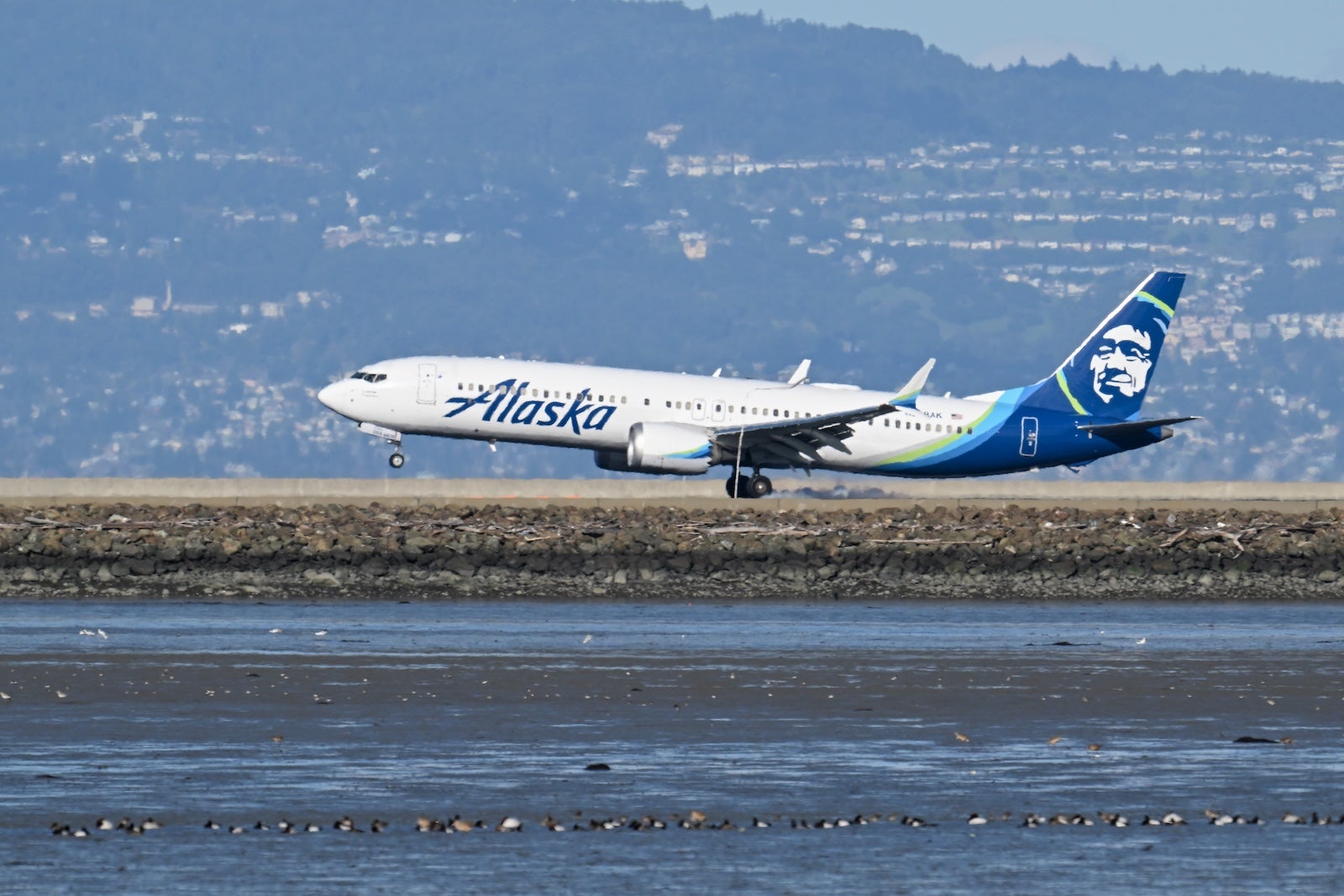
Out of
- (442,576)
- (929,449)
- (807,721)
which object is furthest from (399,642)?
(929,449)

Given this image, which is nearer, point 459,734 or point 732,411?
point 459,734

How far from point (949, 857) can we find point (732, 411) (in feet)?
153

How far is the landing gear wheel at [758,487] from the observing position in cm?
6256

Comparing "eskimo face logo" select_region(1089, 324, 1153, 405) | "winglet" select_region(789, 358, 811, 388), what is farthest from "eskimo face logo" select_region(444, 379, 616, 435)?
"eskimo face logo" select_region(1089, 324, 1153, 405)

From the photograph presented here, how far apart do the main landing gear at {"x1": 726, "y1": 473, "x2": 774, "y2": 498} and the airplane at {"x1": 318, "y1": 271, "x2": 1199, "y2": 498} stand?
0.04 m

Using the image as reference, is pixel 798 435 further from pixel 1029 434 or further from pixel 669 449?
pixel 1029 434

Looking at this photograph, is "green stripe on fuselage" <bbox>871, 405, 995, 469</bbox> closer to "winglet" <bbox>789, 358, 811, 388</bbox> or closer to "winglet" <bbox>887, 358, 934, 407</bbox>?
"winglet" <bbox>887, 358, 934, 407</bbox>

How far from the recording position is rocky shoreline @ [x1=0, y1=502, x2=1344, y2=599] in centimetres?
4381

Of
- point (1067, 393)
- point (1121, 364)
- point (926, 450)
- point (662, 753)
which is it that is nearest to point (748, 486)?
point (926, 450)

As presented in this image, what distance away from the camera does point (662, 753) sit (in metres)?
20.7

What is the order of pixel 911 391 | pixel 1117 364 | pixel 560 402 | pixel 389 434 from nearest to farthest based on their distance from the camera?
pixel 560 402
pixel 911 391
pixel 389 434
pixel 1117 364

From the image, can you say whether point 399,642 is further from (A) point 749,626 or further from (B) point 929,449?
(B) point 929,449

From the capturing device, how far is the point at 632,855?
16062mm

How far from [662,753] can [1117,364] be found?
49.9m
